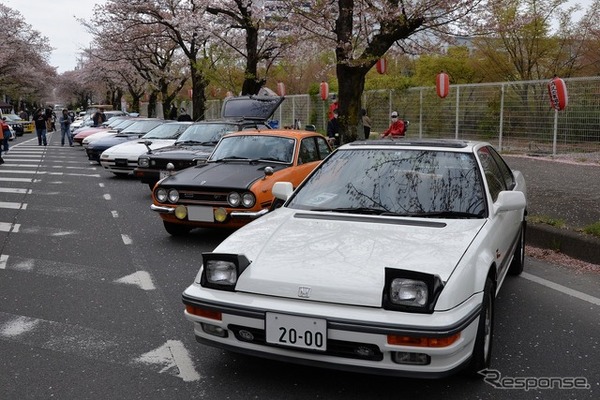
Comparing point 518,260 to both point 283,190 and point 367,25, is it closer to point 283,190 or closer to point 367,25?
point 283,190

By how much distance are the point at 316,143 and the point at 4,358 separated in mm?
5804

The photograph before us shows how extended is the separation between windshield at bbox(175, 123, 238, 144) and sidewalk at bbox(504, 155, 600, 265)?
5.66 metres

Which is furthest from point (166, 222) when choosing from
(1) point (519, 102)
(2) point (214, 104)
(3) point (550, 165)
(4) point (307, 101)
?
(2) point (214, 104)

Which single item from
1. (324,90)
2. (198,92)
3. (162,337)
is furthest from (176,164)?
(198,92)

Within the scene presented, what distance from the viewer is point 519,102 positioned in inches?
656

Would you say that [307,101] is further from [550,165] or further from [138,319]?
[138,319]

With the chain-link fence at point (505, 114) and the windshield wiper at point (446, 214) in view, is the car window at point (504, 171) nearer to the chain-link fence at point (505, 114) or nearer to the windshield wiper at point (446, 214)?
the windshield wiper at point (446, 214)

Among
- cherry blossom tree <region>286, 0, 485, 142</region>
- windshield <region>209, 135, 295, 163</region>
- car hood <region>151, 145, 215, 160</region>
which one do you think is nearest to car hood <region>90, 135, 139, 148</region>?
car hood <region>151, 145, 215, 160</region>

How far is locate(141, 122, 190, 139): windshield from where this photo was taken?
1532cm

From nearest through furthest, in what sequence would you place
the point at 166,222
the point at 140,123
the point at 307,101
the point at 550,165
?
the point at 166,222, the point at 550,165, the point at 140,123, the point at 307,101

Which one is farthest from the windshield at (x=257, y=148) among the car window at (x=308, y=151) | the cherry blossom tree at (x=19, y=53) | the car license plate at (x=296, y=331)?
the cherry blossom tree at (x=19, y=53)

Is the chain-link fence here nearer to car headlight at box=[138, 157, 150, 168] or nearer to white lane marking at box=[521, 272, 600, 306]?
white lane marking at box=[521, 272, 600, 306]

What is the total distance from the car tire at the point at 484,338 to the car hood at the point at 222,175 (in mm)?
3985

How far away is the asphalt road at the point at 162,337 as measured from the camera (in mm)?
3523
